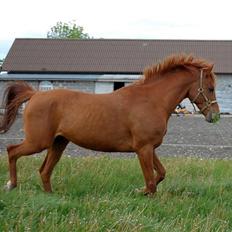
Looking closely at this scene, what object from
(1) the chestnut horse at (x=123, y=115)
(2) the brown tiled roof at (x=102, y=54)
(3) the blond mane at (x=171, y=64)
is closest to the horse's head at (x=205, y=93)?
(1) the chestnut horse at (x=123, y=115)

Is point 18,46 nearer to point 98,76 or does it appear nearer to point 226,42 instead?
point 98,76

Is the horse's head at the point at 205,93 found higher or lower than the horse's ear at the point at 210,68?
lower

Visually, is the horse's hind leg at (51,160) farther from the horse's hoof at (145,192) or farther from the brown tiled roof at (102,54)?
the brown tiled roof at (102,54)

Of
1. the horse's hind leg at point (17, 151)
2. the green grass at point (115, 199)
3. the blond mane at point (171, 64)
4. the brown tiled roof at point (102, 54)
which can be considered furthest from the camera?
the brown tiled roof at point (102, 54)

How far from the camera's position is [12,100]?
8539 mm

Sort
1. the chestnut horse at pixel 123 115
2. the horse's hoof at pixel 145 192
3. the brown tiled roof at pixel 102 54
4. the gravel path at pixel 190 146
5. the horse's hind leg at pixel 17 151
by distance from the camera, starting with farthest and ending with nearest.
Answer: the brown tiled roof at pixel 102 54
the gravel path at pixel 190 146
the horse's hind leg at pixel 17 151
the chestnut horse at pixel 123 115
the horse's hoof at pixel 145 192

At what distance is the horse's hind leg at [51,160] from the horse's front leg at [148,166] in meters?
1.36

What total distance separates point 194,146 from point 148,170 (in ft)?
31.1

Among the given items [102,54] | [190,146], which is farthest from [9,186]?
[102,54]

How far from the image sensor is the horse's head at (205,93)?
8008 millimetres

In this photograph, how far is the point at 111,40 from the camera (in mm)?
55250

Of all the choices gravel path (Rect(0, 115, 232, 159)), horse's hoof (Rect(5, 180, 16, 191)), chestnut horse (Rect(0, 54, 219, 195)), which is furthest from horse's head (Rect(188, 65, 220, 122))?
gravel path (Rect(0, 115, 232, 159))

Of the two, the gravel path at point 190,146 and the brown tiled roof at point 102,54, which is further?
the brown tiled roof at point 102,54

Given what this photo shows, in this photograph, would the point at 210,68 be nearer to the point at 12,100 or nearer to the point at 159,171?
the point at 159,171
